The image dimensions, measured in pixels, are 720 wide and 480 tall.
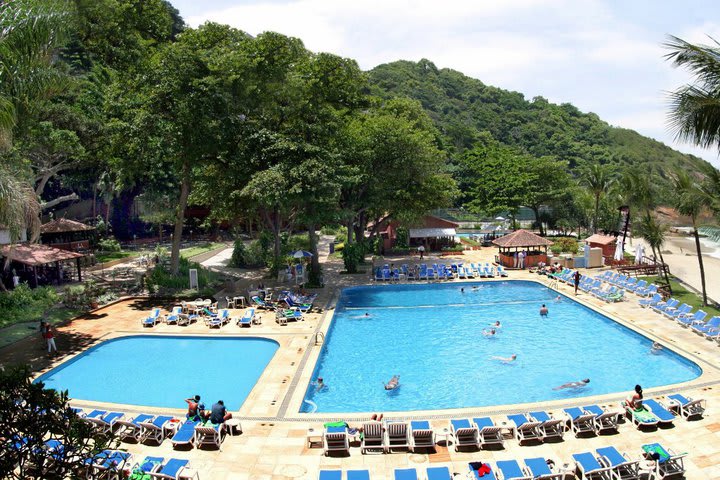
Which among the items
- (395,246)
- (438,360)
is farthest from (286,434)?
(395,246)

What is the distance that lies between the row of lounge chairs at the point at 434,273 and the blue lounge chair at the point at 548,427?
1762cm

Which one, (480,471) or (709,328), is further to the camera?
(709,328)

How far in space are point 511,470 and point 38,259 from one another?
23.7 metres

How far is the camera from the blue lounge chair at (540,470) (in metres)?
8.87

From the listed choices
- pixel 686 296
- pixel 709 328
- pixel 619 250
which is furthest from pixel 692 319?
pixel 619 250

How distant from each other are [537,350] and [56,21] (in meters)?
18.1

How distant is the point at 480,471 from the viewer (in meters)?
9.02

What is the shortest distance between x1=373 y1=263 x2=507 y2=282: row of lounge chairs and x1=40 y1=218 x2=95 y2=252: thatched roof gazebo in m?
19.8

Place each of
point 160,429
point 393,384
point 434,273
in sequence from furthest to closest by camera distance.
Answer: point 434,273 → point 393,384 → point 160,429

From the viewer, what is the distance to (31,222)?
13562 mm

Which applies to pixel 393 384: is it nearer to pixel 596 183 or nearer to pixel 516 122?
pixel 596 183

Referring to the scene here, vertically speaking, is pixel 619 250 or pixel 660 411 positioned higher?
pixel 619 250

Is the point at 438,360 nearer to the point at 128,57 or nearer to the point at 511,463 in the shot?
the point at 511,463

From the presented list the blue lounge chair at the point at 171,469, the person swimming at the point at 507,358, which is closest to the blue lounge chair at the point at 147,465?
the blue lounge chair at the point at 171,469
